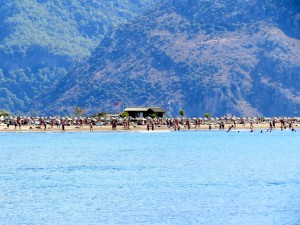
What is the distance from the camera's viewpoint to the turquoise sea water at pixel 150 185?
54.6m

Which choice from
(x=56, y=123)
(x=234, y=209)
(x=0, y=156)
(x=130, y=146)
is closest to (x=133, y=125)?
(x=56, y=123)

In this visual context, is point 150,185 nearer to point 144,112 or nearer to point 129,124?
point 129,124

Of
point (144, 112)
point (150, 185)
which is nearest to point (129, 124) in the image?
point (144, 112)

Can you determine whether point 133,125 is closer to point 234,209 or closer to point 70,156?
point 70,156

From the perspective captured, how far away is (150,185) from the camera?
226 ft

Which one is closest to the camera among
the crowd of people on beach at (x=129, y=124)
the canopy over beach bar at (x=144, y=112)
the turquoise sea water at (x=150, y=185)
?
the turquoise sea water at (x=150, y=185)

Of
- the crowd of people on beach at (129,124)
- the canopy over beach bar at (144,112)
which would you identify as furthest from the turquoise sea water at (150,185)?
the canopy over beach bar at (144,112)

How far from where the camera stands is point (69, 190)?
2603 inches

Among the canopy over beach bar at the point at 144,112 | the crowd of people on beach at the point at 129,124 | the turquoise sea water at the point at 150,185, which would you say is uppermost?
the canopy over beach bar at the point at 144,112

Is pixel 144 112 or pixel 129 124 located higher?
pixel 144 112

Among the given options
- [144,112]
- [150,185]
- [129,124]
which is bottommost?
[150,185]

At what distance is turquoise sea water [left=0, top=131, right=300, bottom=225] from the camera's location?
54.6m

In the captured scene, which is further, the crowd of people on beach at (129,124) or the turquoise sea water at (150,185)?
the crowd of people on beach at (129,124)

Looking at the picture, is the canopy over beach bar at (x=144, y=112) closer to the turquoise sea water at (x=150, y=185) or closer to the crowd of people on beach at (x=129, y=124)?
the crowd of people on beach at (x=129, y=124)
